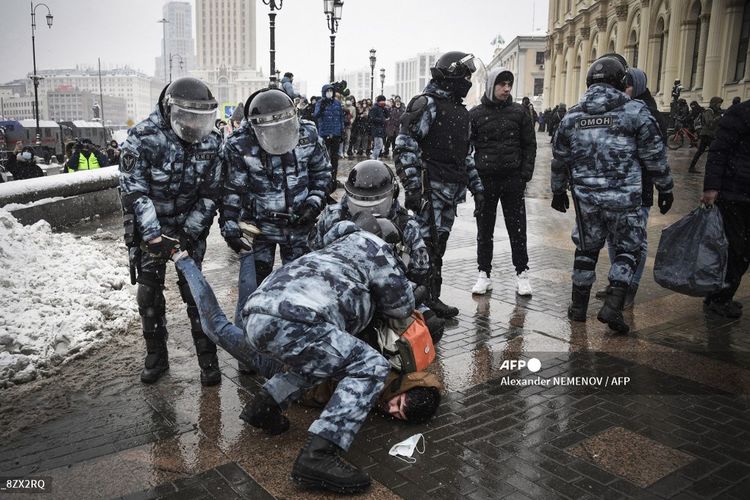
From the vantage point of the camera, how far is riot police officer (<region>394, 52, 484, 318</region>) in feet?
18.3

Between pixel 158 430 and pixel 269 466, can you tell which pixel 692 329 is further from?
pixel 158 430

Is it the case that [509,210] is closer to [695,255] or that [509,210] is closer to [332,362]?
[695,255]

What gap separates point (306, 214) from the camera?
4.66 meters

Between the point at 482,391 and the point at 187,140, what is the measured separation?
2.55 meters

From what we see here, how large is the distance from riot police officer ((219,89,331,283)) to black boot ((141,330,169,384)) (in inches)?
32.4

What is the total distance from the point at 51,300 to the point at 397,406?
3.51m

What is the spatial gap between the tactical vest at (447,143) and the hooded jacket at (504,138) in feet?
1.15

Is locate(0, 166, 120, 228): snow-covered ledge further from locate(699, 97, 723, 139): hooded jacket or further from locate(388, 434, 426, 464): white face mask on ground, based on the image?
locate(699, 97, 723, 139): hooded jacket

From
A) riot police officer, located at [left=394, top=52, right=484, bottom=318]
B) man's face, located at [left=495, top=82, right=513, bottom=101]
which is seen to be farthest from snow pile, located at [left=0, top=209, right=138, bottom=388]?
man's face, located at [left=495, top=82, right=513, bottom=101]

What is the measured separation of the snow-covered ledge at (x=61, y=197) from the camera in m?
9.62

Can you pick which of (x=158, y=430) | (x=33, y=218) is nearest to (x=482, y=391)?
(x=158, y=430)

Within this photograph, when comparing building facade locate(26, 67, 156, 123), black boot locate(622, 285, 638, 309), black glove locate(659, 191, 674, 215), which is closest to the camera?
black glove locate(659, 191, 674, 215)

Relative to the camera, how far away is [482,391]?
4.20 m

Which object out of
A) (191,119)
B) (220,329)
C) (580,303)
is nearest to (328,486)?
(220,329)
